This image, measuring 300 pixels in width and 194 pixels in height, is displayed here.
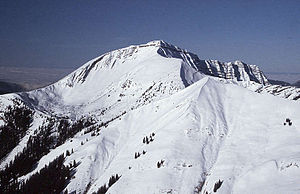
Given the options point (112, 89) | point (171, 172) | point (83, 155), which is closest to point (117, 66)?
point (112, 89)

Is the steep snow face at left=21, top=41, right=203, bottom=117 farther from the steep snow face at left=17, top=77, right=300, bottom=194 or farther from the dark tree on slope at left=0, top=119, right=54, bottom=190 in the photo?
the steep snow face at left=17, top=77, right=300, bottom=194

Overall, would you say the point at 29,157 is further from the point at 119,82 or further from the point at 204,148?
the point at 119,82

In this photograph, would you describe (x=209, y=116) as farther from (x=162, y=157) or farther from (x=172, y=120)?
(x=162, y=157)

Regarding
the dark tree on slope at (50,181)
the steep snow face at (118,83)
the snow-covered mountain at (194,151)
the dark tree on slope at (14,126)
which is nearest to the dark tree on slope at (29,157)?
the snow-covered mountain at (194,151)

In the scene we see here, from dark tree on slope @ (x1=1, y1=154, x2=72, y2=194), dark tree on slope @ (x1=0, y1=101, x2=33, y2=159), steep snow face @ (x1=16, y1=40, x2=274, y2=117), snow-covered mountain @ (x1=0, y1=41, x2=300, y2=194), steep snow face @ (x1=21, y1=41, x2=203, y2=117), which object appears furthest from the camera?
steep snow face @ (x1=16, y1=40, x2=274, y2=117)

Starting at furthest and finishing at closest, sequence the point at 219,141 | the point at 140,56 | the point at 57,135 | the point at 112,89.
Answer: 1. the point at 140,56
2. the point at 112,89
3. the point at 57,135
4. the point at 219,141

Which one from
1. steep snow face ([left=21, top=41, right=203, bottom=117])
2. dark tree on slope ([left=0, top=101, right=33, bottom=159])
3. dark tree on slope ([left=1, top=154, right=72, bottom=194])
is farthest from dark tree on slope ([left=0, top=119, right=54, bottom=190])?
steep snow face ([left=21, top=41, right=203, bottom=117])

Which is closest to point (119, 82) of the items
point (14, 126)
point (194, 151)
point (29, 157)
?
point (14, 126)

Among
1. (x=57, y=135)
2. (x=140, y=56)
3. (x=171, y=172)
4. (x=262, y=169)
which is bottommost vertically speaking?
(x=57, y=135)

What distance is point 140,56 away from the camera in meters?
136

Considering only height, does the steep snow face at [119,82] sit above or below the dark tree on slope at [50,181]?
below

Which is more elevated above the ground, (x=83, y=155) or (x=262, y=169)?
(x=262, y=169)

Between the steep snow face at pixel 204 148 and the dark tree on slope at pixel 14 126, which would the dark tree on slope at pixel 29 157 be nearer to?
the dark tree on slope at pixel 14 126

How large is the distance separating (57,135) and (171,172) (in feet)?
197
